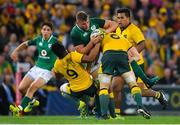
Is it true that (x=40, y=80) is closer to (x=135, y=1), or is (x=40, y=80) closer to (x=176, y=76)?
(x=176, y=76)

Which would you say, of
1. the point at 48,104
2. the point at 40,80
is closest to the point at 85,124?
the point at 40,80

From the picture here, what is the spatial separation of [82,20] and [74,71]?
1045 mm

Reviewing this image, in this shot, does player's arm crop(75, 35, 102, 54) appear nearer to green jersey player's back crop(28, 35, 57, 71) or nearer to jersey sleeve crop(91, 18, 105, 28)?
jersey sleeve crop(91, 18, 105, 28)

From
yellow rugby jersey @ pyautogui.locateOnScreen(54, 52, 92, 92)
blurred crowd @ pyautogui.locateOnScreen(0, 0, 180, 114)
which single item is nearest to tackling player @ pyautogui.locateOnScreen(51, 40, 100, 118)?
yellow rugby jersey @ pyautogui.locateOnScreen(54, 52, 92, 92)

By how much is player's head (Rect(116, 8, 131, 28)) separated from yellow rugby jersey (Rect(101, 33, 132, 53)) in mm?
1275

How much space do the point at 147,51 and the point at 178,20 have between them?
257 centimetres

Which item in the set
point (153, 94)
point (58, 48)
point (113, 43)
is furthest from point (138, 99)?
point (153, 94)

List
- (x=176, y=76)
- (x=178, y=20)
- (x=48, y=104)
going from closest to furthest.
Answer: (x=48, y=104)
(x=176, y=76)
(x=178, y=20)

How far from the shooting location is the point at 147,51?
85.9ft

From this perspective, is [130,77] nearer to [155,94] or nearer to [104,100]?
[104,100]

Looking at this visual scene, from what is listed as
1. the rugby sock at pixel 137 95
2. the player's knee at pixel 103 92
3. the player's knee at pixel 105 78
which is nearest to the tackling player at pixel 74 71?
the player's knee at pixel 105 78

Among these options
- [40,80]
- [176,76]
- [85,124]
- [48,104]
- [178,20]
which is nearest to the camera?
[85,124]

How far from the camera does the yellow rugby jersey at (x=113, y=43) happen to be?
16016 mm

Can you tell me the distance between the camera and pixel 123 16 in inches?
688
